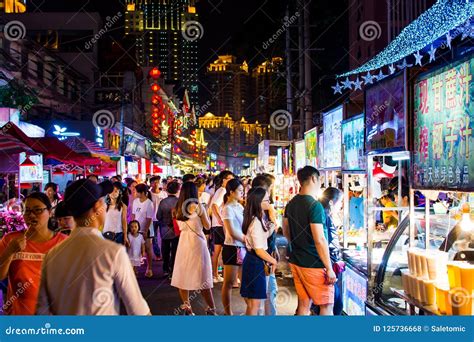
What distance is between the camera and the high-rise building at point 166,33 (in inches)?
4929

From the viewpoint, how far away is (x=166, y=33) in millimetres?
149500

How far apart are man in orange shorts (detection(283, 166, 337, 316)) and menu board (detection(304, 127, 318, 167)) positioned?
19.0 ft

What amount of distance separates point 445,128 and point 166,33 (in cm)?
15234

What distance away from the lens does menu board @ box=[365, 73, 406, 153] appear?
4980 millimetres

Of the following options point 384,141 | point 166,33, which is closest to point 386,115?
point 384,141

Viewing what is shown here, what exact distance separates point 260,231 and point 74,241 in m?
3.26

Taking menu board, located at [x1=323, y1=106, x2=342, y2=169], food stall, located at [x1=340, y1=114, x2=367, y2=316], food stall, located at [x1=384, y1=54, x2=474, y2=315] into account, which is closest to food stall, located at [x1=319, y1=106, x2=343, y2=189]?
menu board, located at [x1=323, y1=106, x2=342, y2=169]

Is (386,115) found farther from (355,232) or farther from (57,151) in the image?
(57,151)

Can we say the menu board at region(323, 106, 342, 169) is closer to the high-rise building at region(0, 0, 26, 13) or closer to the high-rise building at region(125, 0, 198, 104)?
the high-rise building at region(0, 0, 26, 13)

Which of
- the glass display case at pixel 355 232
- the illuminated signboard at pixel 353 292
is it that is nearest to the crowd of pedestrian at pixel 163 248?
the illuminated signboard at pixel 353 292

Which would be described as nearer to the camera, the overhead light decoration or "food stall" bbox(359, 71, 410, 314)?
the overhead light decoration

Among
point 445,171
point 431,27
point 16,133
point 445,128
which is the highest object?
point 431,27

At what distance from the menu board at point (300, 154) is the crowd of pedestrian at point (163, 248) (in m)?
3.94

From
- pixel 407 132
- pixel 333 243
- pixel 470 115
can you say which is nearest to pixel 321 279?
pixel 333 243
